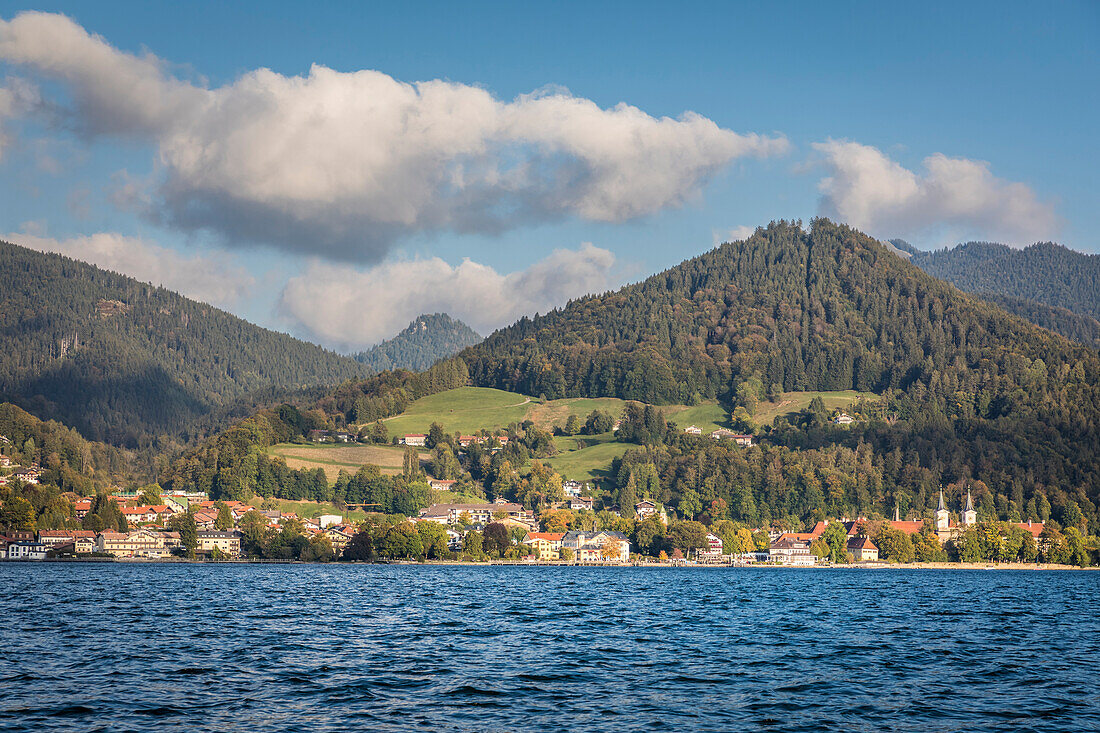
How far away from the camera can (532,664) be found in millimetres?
44125

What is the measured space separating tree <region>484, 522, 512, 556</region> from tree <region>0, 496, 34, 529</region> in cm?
7725

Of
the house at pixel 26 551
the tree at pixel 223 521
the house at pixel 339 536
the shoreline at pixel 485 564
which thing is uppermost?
the tree at pixel 223 521

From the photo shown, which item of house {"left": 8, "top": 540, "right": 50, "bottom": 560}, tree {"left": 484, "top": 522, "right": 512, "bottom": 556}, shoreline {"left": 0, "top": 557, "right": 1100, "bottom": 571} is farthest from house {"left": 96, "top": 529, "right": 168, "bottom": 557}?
tree {"left": 484, "top": 522, "right": 512, "bottom": 556}

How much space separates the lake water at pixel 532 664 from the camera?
32.2 meters

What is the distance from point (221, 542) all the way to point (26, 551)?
31284 mm

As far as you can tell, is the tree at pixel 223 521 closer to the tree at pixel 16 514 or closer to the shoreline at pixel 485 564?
the shoreline at pixel 485 564

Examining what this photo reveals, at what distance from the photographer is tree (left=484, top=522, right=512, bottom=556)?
189 metres


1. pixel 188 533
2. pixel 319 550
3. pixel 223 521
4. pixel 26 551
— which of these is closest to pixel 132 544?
pixel 188 533

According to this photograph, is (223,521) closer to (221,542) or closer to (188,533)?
(221,542)

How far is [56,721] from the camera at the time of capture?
99.6 ft

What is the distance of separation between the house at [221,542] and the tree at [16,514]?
27713 mm

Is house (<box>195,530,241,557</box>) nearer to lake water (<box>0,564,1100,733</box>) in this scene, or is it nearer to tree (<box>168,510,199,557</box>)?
tree (<box>168,510,199,557</box>)

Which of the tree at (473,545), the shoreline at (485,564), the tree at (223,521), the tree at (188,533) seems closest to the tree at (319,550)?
the shoreline at (485,564)

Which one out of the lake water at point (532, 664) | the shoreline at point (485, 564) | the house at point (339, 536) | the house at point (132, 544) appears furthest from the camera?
the house at point (339, 536)
